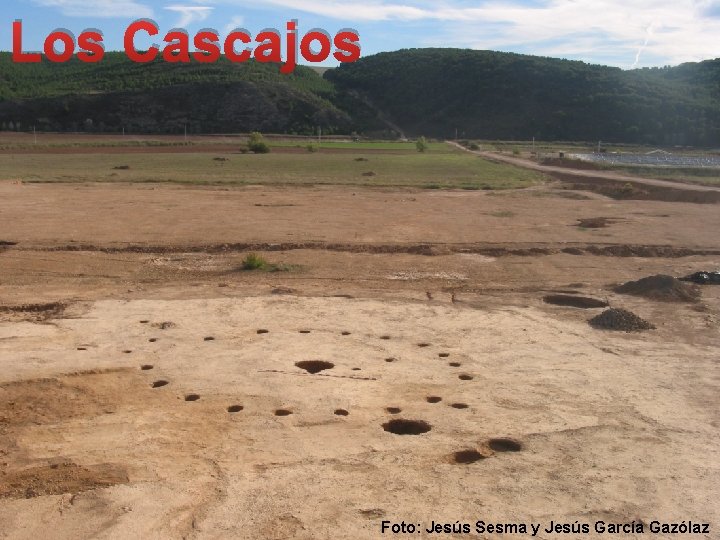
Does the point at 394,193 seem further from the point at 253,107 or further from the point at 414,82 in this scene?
the point at 414,82

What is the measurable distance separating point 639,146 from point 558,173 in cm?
3951

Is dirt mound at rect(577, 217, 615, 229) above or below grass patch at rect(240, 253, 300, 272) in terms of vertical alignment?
above


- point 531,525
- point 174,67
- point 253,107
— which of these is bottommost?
point 531,525

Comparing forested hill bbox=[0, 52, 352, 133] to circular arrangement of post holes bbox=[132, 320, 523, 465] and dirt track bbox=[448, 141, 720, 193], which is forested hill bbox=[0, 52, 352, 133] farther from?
circular arrangement of post holes bbox=[132, 320, 523, 465]

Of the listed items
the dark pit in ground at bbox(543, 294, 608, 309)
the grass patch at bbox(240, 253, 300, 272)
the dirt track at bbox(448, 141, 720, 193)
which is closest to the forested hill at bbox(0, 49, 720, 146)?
the dirt track at bbox(448, 141, 720, 193)

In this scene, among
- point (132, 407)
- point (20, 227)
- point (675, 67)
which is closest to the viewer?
point (132, 407)

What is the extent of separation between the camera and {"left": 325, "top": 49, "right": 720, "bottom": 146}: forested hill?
82125 millimetres

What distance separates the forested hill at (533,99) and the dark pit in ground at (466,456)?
78847 mm

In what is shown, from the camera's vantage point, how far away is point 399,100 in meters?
104

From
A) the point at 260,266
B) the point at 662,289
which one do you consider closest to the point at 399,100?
the point at 260,266

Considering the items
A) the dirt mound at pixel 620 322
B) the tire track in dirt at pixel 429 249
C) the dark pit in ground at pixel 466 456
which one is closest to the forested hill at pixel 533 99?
the tire track in dirt at pixel 429 249

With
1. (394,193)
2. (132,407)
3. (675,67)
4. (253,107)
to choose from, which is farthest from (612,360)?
(675,67)

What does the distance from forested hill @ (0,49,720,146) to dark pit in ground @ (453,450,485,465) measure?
78768mm

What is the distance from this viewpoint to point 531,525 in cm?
518
